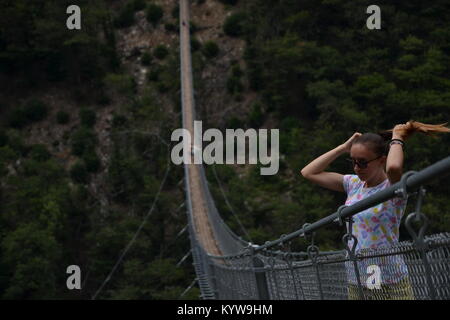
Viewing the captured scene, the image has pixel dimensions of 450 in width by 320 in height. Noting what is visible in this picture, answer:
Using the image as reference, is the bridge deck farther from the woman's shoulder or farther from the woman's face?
the woman's face

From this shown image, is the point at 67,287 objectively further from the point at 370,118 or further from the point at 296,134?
the point at 370,118

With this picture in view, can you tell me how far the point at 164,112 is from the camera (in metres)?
40.6

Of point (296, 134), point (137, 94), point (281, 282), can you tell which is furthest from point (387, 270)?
point (137, 94)

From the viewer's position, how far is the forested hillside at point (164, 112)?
25969 millimetres

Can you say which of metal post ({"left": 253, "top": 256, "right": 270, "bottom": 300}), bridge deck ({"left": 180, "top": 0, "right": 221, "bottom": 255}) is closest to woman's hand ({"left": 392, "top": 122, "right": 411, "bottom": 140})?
metal post ({"left": 253, "top": 256, "right": 270, "bottom": 300})

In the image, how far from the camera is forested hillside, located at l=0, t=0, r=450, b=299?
2597 cm

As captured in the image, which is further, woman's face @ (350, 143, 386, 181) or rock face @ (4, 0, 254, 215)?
rock face @ (4, 0, 254, 215)

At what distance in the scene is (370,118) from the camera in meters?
25.8

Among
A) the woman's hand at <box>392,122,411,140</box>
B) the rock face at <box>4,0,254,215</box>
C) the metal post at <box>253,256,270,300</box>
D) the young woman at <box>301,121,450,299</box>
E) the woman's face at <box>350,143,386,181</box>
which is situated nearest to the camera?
the young woman at <box>301,121,450,299</box>

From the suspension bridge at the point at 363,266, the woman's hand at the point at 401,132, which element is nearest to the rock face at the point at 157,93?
the suspension bridge at the point at 363,266

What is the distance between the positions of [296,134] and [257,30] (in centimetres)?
1254

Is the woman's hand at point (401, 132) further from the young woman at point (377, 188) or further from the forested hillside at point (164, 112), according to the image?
the forested hillside at point (164, 112)

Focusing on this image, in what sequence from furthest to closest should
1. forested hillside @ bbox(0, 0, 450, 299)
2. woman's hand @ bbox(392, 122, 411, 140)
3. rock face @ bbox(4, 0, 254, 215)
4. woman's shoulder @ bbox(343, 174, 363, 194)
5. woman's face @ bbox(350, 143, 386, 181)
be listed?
rock face @ bbox(4, 0, 254, 215) → forested hillside @ bbox(0, 0, 450, 299) → woman's shoulder @ bbox(343, 174, 363, 194) → woman's face @ bbox(350, 143, 386, 181) → woman's hand @ bbox(392, 122, 411, 140)

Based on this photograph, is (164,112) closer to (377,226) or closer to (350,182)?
(350,182)
